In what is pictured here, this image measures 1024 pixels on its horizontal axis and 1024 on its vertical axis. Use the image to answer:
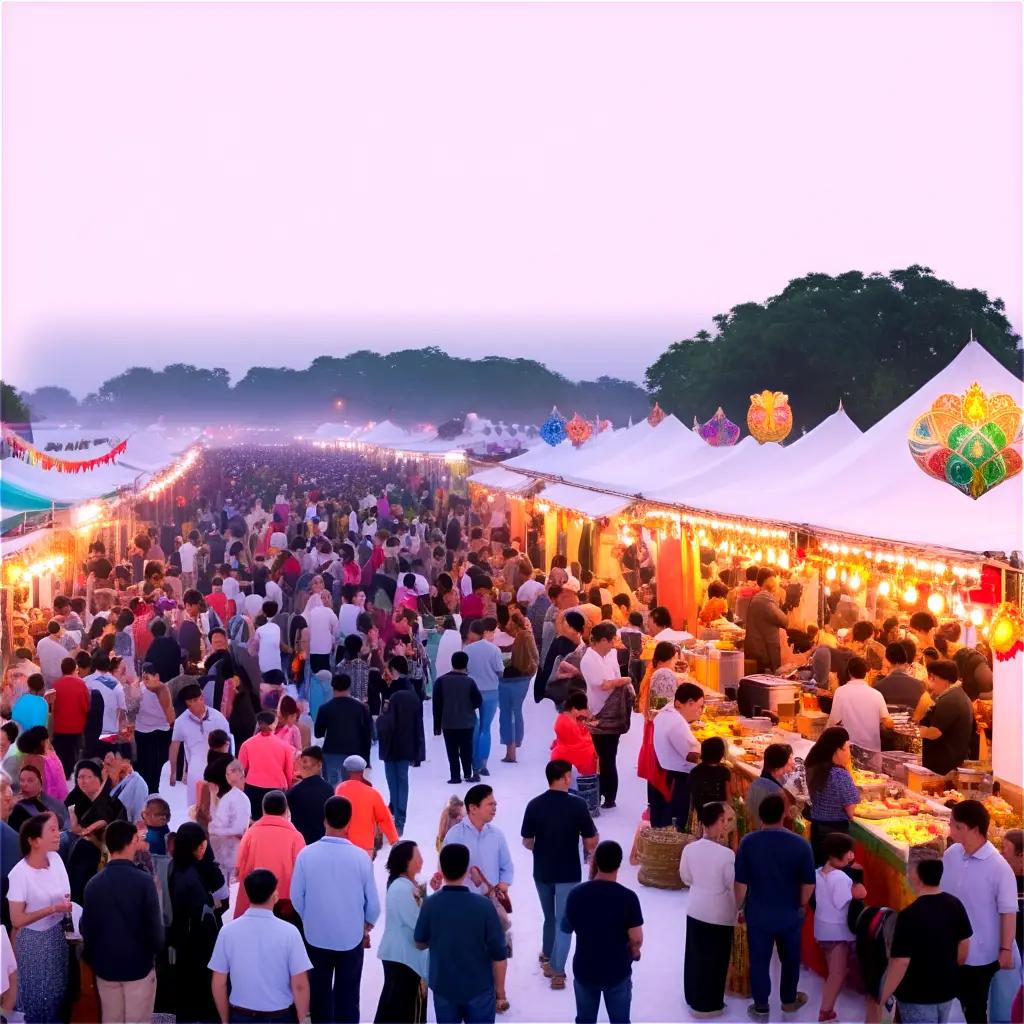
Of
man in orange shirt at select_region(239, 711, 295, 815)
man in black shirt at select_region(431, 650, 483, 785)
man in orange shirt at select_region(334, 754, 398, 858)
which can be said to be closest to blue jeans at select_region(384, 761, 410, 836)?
man in black shirt at select_region(431, 650, 483, 785)

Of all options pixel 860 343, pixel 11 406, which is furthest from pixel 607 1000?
pixel 11 406

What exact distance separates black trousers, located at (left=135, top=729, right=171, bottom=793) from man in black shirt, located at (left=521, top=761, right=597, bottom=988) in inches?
162

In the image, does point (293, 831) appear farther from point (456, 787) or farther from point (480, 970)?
point (456, 787)

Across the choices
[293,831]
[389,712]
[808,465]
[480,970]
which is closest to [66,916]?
[293,831]

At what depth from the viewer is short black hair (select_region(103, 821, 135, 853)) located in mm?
A: 5195

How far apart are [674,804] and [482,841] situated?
2905mm

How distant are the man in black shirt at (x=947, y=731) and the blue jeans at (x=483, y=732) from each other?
3767mm

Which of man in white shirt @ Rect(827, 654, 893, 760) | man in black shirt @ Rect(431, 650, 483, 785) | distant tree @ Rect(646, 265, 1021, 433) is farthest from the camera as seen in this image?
distant tree @ Rect(646, 265, 1021, 433)

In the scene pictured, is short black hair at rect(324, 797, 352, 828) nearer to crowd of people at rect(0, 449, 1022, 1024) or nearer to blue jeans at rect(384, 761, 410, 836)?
crowd of people at rect(0, 449, 1022, 1024)

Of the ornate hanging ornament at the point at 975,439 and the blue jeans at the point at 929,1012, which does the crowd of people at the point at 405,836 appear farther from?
the ornate hanging ornament at the point at 975,439

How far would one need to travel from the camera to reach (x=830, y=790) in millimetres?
6949

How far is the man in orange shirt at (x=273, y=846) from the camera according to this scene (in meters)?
5.83

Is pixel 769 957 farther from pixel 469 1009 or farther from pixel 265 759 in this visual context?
pixel 265 759

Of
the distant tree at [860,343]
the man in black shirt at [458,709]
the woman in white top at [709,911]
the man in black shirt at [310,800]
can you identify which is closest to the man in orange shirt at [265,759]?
the man in black shirt at [310,800]
